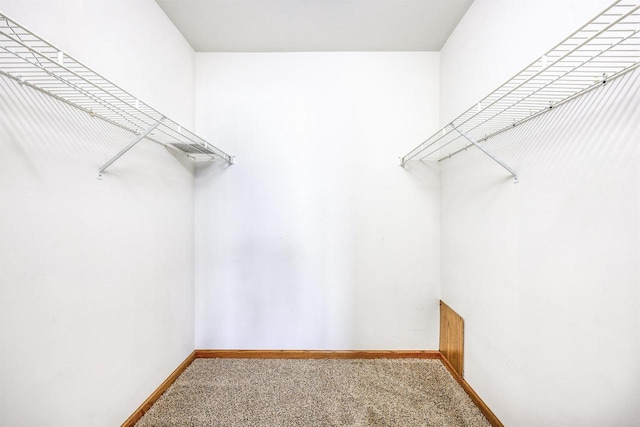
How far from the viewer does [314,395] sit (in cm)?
141

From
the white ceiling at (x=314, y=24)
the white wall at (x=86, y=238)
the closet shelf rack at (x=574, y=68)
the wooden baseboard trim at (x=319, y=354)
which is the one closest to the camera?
the closet shelf rack at (x=574, y=68)

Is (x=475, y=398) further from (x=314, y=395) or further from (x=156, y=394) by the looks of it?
(x=156, y=394)

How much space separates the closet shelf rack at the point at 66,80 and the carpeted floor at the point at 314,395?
1.42m

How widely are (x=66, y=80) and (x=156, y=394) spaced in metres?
1.67

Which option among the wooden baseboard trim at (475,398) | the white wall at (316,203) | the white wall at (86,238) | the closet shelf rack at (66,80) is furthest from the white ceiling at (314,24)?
the wooden baseboard trim at (475,398)

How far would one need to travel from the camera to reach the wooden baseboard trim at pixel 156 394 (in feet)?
3.94

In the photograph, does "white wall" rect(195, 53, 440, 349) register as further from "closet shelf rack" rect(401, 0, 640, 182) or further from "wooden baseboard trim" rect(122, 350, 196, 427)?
"closet shelf rack" rect(401, 0, 640, 182)

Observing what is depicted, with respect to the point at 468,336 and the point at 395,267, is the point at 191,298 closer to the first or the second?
the point at 395,267

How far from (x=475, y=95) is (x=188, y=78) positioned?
6.54 feet

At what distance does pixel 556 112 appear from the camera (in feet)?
2.88

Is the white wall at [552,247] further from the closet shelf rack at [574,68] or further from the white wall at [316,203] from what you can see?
the white wall at [316,203]

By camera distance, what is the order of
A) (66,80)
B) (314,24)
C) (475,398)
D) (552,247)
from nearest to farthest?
(66,80) < (552,247) < (475,398) < (314,24)

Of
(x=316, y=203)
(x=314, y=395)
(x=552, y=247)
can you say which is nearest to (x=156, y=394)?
(x=314, y=395)

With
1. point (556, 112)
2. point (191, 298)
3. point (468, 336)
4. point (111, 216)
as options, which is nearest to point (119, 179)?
point (111, 216)
